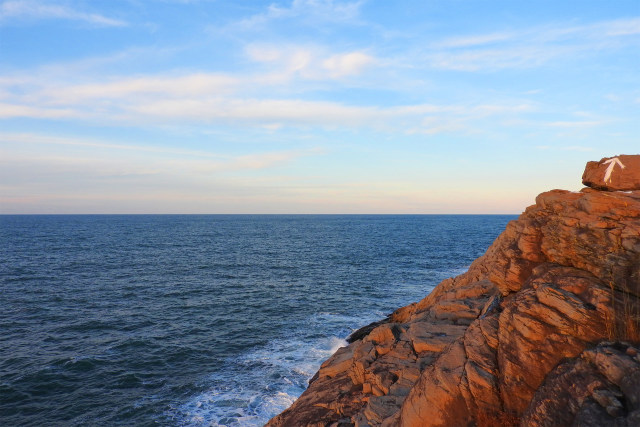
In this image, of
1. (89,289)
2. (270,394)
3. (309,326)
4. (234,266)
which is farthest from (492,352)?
(234,266)

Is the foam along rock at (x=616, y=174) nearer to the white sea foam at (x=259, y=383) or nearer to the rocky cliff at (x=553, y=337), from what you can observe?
the rocky cliff at (x=553, y=337)

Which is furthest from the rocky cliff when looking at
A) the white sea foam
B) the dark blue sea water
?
the dark blue sea water

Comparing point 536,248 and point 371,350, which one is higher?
point 536,248

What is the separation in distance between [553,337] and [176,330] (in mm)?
35785

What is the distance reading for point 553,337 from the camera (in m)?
10.3

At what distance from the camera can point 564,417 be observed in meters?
8.58

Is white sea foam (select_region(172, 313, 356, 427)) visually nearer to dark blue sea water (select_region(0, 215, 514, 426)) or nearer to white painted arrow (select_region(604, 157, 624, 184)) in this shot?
dark blue sea water (select_region(0, 215, 514, 426))

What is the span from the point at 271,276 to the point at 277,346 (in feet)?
98.3

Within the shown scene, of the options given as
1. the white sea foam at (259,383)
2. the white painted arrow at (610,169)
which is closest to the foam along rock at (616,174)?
the white painted arrow at (610,169)

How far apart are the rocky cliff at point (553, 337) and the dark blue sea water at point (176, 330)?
13.8 metres

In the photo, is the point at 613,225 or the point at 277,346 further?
the point at 277,346

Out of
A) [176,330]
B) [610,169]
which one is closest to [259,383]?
[176,330]

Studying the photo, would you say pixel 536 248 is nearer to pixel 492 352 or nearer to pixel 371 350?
pixel 492 352

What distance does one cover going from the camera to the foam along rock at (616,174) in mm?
12234
